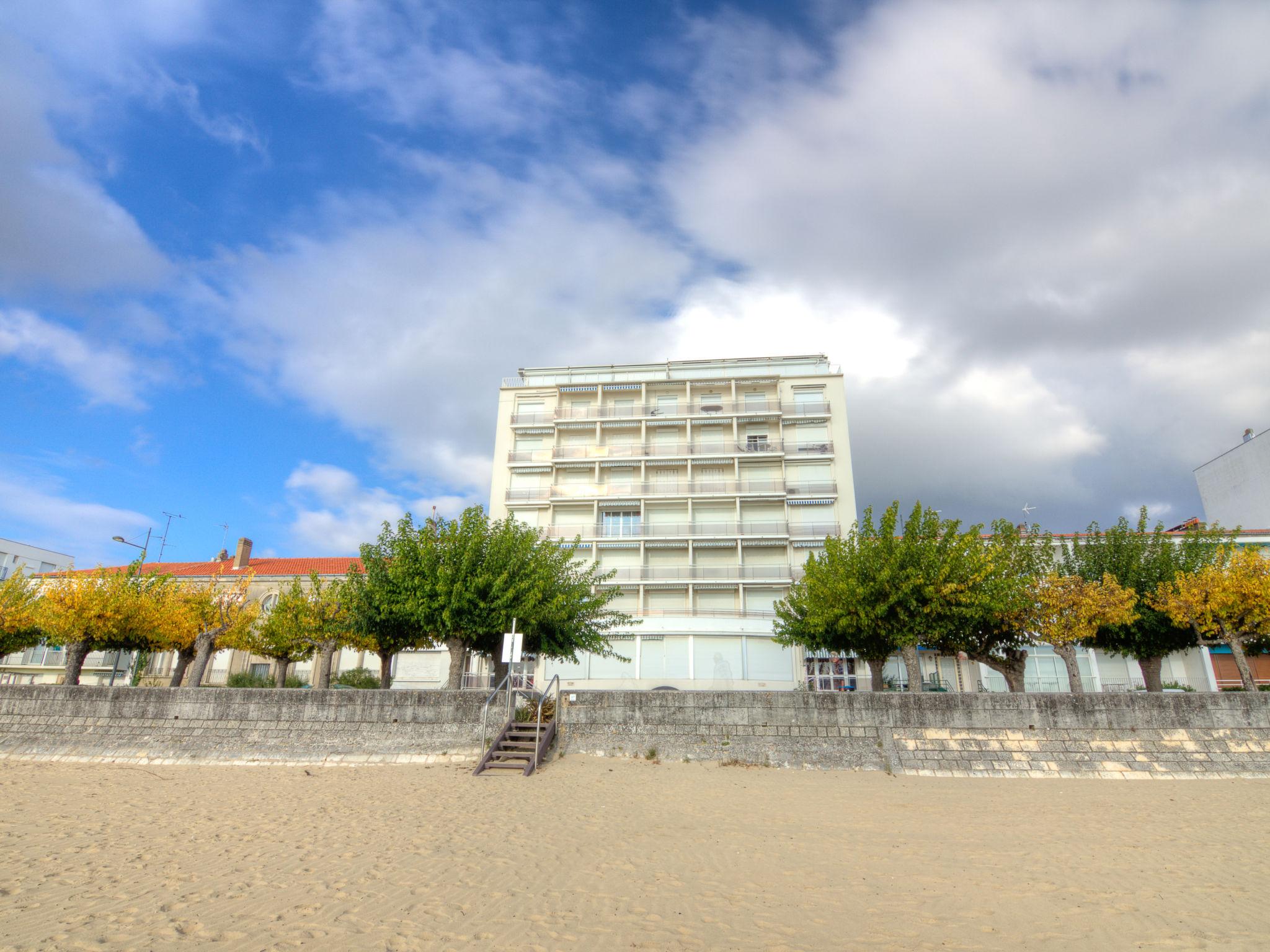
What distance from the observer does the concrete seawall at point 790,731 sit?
50.6 ft

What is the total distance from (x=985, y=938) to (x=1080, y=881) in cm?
289

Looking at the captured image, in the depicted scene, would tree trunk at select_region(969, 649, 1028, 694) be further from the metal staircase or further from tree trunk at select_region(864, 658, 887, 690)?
the metal staircase

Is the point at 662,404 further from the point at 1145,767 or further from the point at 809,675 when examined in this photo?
the point at 1145,767

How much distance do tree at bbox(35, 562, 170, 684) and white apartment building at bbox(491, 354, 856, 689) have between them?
1786cm

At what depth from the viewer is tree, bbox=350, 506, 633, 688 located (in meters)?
19.6

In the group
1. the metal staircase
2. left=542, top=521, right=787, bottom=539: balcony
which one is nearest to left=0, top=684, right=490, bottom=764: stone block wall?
the metal staircase

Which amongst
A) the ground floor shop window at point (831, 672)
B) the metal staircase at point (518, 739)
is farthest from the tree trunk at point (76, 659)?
the ground floor shop window at point (831, 672)

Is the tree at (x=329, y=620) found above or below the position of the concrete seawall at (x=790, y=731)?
above

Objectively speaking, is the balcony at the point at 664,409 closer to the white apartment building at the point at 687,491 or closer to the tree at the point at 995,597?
the white apartment building at the point at 687,491

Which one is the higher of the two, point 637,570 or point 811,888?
point 637,570

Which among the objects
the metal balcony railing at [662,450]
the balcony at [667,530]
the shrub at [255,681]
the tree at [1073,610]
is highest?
the metal balcony railing at [662,450]

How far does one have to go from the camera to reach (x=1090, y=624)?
70.3 feet

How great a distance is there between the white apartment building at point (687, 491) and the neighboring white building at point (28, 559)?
42.3 m

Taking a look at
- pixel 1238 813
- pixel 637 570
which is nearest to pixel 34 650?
pixel 637 570
